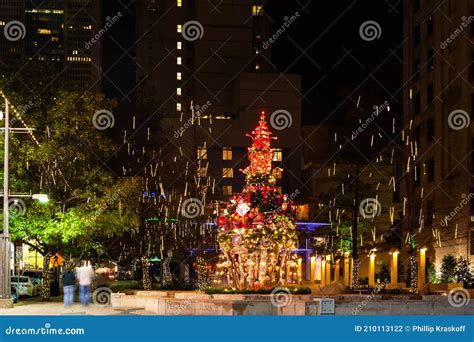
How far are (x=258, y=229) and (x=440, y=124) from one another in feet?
92.8

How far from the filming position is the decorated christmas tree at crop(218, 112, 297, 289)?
2898cm

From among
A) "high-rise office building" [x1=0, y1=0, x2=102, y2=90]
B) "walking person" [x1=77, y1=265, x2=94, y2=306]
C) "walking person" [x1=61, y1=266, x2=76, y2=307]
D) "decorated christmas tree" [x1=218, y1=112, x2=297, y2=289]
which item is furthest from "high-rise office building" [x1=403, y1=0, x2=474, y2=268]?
"high-rise office building" [x1=0, y1=0, x2=102, y2=90]

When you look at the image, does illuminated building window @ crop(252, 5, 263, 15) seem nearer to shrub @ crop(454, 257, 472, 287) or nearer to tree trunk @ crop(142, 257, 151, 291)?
shrub @ crop(454, 257, 472, 287)

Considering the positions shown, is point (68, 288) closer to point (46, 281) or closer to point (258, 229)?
point (258, 229)

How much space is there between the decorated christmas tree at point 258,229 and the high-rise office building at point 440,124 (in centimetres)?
2004

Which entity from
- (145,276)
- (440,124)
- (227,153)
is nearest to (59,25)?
(227,153)

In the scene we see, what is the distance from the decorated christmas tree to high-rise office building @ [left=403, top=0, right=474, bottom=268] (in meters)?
20.0

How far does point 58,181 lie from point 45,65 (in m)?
5.47

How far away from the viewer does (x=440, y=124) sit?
53656 mm

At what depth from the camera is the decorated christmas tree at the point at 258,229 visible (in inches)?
1141

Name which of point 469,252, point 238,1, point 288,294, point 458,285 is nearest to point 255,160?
point 288,294

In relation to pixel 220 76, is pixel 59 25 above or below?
above

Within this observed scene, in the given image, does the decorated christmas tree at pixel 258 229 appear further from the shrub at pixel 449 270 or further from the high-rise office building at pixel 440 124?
the shrub at pixel 449 270

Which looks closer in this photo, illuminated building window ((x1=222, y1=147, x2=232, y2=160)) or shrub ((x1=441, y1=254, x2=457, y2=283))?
shrub ((x1=441, y1=254, x2=457, y2=283))
